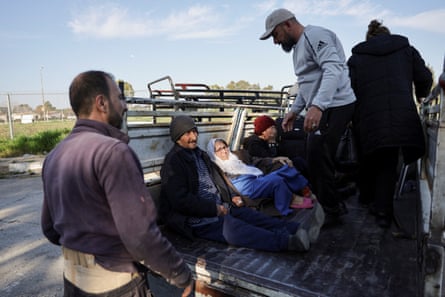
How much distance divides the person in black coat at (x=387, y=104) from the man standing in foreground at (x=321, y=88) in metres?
0.16

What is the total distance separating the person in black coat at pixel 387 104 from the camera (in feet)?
7.66

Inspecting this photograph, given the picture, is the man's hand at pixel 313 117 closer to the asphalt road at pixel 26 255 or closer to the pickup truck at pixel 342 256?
the pickup truck at pixel 342 256

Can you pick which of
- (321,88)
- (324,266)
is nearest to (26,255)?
(324,266)

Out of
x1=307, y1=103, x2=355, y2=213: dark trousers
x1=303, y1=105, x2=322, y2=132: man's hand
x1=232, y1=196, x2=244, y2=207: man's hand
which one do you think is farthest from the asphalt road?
x1=303, y1=105, x2=322, y2=132: man's hand

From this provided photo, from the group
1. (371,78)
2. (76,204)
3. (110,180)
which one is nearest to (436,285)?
(110,180)

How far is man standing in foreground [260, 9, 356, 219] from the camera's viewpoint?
231 cm

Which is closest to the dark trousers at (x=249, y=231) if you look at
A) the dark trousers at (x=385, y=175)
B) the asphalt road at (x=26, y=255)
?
the dark trousers at (x=385, y=175)

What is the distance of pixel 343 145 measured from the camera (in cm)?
344

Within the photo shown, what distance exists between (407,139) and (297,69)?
96cm

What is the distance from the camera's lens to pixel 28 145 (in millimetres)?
12289

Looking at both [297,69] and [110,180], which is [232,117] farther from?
[110,180]

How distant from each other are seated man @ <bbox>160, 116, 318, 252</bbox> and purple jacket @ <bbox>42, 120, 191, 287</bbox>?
1019 millimetres

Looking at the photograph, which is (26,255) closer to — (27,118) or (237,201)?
(237,201)

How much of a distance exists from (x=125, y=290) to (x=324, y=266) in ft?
3.90
